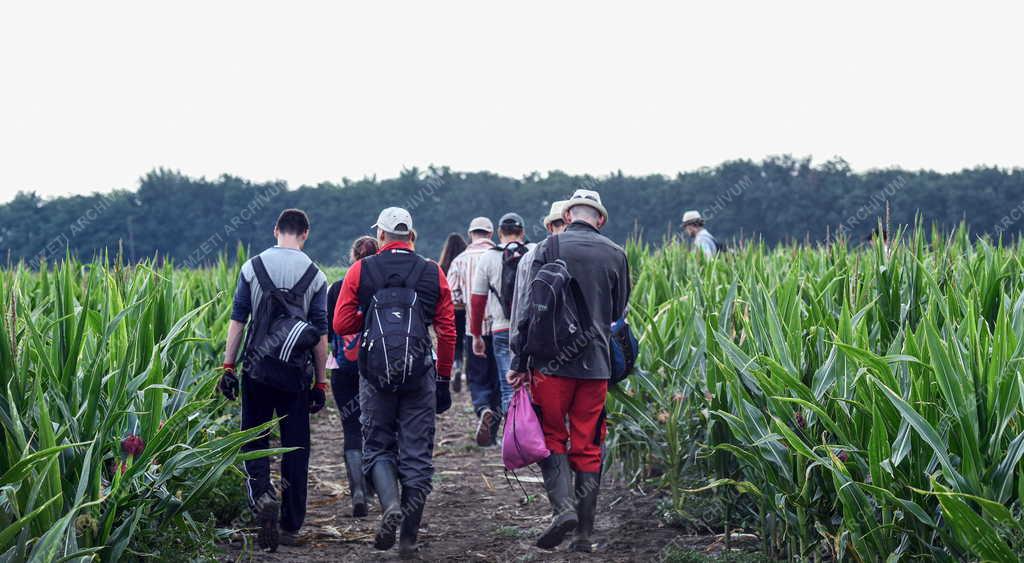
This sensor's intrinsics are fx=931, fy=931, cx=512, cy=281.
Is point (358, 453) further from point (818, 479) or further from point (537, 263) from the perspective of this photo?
point (818, 479)

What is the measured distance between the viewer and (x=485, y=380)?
8234 mm

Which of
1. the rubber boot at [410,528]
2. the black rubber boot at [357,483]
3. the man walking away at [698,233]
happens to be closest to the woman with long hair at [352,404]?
the black rubber boot at [357,483]

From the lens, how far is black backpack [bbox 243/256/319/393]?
5.02 m

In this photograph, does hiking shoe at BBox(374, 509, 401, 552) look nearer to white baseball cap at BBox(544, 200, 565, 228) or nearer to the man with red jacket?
the man with red jacket

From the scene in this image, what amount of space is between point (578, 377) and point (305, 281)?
5.27 feet

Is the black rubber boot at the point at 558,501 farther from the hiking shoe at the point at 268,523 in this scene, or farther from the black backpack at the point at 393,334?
the hiking shoe at the point at 268,523

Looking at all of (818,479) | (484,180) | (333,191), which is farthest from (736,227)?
(818,479)

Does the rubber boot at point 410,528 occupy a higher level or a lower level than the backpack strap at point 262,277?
lower

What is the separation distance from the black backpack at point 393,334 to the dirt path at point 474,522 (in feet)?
3.20

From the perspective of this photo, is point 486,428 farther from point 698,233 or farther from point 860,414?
point 860,414

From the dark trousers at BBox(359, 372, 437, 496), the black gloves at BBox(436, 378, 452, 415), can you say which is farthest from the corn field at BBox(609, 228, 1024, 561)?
the dark trousers at BBox(359, 372, 437, 496)

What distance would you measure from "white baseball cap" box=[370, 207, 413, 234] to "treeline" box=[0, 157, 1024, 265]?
39.7m

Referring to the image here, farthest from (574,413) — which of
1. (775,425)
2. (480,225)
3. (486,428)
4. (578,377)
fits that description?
(480,225)

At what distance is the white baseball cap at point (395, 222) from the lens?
17.1 ft
